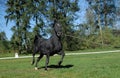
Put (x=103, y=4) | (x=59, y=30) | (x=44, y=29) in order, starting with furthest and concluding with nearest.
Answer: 1. (x=103, y=4)
2. (x=44, y=29)
3. (x=59, y=30)

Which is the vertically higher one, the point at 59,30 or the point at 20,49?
the point at 59,30

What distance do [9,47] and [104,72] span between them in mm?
50480

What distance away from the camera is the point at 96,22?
238 ft

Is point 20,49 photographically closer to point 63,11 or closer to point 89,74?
point 63,11

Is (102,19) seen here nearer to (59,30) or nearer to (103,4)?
(103,4)

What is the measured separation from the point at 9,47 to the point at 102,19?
21974 mm

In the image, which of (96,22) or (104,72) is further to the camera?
(96,22)

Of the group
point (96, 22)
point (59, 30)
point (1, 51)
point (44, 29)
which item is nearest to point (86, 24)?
point (96, 22)

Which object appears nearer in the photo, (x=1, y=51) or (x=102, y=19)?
(x=1, y=51)

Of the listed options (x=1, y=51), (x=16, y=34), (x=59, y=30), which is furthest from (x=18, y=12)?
(x=59, y=30)

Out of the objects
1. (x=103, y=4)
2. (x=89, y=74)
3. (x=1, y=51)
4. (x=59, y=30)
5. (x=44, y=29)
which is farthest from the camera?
(x=103, y=4)

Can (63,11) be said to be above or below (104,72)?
above

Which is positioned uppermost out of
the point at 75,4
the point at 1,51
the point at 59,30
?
the point at 75,4

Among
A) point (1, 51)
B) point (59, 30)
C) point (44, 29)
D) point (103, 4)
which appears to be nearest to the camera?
point (59, 30)
